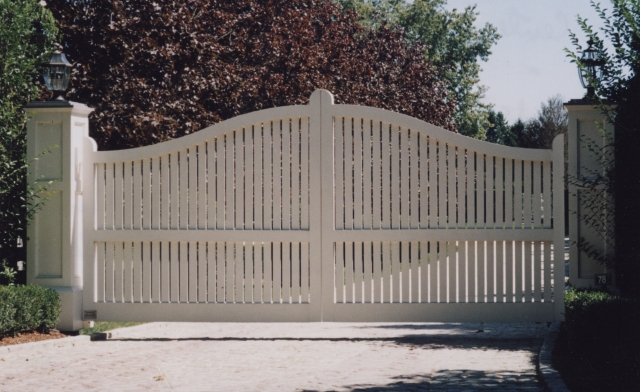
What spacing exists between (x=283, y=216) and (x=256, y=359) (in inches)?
78.2

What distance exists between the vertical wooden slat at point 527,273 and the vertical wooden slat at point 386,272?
1.48m

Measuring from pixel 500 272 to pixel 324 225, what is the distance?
6.55ft

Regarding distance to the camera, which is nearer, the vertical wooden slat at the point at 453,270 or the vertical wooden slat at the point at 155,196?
the vertical wooden slat at the point at 453,270

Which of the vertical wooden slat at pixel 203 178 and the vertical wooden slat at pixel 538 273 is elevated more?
the vertical wooden slat at pixel 203 178

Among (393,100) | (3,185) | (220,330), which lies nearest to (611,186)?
(220,330)

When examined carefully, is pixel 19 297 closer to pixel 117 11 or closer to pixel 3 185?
pixel 3 185

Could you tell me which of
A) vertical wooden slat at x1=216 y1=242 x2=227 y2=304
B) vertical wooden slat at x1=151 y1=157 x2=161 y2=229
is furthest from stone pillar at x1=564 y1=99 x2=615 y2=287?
vertical wooden slat at x1=151 y1=157 x2=161 y2=229

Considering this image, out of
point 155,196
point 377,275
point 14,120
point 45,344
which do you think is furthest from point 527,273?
point 14,120

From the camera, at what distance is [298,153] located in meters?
10.1

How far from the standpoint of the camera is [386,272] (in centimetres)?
999

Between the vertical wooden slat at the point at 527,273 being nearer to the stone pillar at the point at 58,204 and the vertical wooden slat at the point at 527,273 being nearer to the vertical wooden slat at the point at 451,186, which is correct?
the vertical wooden slat at the point at 451,186

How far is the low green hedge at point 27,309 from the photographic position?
927 centimetres

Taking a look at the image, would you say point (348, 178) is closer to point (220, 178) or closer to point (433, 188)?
point (433, 188)

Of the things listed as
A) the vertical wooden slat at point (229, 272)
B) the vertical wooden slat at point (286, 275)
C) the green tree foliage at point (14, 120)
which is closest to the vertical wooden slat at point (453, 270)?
the vertical wooden slat at point (286, 275)
